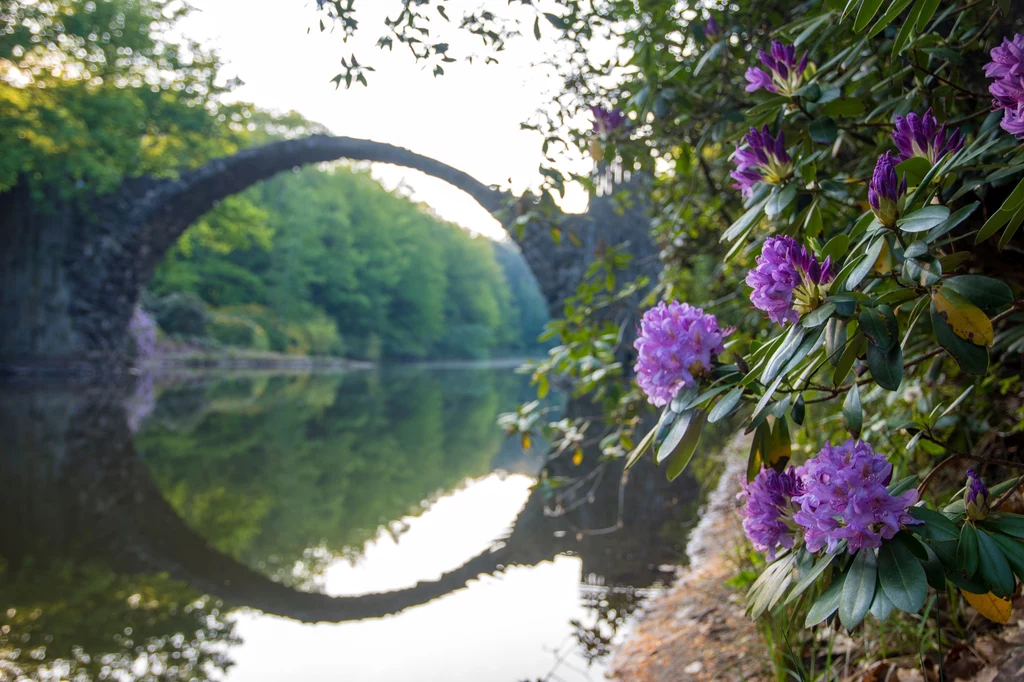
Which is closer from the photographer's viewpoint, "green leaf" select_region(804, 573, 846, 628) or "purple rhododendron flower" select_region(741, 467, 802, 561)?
"green leaf" select_region(804, 573, 846, 628)

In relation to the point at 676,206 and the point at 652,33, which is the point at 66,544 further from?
the point at 652,33

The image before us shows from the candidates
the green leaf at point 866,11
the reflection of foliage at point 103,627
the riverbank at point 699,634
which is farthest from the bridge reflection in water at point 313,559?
the green leaf at point 866,11

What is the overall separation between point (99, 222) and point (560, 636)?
14600mm

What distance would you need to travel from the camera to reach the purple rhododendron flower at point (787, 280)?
83cm

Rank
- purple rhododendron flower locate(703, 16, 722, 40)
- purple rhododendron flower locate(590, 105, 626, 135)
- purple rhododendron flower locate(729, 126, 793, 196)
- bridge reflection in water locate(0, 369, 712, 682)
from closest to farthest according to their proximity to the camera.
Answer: purple rhododendron flower locate(729, 126, 793, 196) < purple rhododendron flower locate(703, 16, 722, 40) < purple rhododendron flower locate(590, 105, 626, 135) < bridge reflection in water locate(0, 369, 712, 682)

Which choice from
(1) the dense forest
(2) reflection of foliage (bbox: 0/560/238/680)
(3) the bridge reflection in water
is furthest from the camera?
(1) the dense forest

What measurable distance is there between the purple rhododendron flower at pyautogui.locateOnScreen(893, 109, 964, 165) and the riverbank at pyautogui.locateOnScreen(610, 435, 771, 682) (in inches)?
46.2

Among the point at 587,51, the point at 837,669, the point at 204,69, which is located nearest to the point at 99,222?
the point at 204,69

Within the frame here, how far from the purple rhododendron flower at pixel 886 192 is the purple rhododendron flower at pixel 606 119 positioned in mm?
1156

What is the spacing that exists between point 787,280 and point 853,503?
0.26m

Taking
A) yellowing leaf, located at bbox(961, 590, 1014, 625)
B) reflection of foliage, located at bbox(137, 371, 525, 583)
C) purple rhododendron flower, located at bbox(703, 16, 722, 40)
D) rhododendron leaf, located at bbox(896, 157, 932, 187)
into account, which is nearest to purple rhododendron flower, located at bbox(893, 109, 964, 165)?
rhododendron leaf, located at bbox(896, 157, 932, 187)

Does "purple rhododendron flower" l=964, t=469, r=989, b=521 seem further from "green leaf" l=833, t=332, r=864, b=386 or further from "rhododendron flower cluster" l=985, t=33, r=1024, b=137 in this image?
"rhododendron flower cluster" l=985, t=33, r=1024, b=137

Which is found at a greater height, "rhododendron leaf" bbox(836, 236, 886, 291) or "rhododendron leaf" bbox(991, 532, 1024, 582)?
"rhododendron leaf" bbox(836, 236, 886, 291)

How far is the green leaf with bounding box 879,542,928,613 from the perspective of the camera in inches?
27.8
